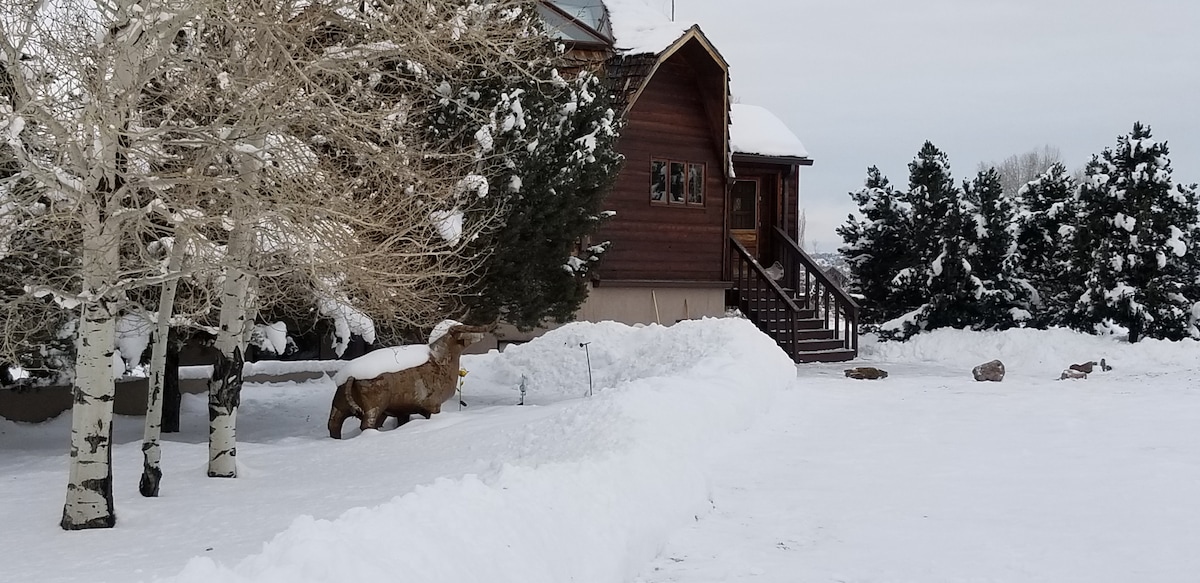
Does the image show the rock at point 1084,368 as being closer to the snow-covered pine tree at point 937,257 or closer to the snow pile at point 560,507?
the snow-covered pine tree at point 937,257

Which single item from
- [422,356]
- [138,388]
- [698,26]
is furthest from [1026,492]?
[698,26]

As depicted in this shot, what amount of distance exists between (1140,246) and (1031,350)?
11.4 ft

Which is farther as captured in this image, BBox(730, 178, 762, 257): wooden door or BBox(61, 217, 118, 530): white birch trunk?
BBox(730, 178, 762, 257): wooden door

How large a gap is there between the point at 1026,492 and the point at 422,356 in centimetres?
760

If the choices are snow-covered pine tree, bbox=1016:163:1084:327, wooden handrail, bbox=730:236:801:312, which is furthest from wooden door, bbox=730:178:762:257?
snow-covered pine tree, bbox=1016:163:1084:327

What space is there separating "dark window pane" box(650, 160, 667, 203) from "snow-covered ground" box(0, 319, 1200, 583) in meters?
5.41

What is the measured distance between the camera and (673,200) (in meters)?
21.7

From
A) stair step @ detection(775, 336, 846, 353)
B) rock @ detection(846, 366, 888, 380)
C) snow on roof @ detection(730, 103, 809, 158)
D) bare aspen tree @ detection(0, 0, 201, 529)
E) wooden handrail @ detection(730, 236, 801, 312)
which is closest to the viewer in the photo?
bare aspen tree @ detection(0, 0, 201, 529)

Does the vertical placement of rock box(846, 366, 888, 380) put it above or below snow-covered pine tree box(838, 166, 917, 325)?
below

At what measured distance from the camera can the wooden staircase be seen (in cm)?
2128

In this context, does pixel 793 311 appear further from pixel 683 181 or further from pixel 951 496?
pixel 951 496

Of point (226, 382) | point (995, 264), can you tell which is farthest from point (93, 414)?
point (995, 264)

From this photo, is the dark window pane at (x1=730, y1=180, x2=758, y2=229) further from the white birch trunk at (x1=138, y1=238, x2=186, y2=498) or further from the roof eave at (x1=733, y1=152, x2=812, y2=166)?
the white birch trunk at (x1=138, y1=238, x2=186, y2=498)

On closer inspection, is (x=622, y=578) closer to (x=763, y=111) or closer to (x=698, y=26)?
(x=698, y=26)
